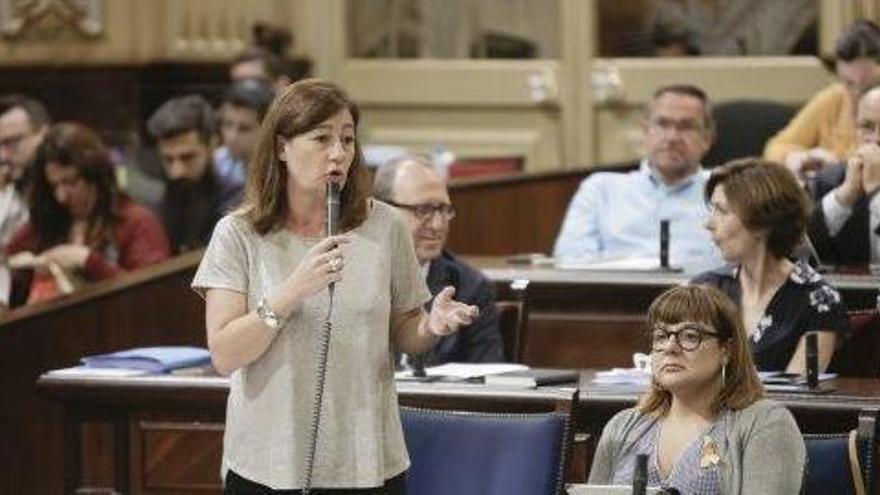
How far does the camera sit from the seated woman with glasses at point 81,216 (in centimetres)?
758

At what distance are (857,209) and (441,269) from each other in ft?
5.15

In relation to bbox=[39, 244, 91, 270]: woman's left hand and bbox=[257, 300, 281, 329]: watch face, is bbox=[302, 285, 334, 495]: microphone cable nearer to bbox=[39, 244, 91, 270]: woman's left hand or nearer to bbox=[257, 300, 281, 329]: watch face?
bbox=[257, 300, 281, 329]: watch face

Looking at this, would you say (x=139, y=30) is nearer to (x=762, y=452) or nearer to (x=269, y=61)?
(x=269, y=61)

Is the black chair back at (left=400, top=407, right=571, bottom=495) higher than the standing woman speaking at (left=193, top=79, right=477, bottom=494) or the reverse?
the reverse

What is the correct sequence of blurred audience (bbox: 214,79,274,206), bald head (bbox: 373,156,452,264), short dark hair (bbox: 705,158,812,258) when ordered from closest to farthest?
short dark hair (bbox: 705,158,812,258) < bald head (bbox: 373,156,452,264) < blurred audience (bbox: 214,79,274,206)

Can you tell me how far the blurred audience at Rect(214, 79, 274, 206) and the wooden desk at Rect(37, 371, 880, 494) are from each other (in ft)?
11.2

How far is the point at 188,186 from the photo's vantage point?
8.74m

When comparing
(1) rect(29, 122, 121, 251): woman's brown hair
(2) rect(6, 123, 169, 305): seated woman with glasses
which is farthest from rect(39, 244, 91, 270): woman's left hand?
(1) rect(29, 122, 121, 251): woman's brown hair

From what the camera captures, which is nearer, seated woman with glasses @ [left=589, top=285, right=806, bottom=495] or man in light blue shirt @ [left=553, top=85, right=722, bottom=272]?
seated woman with glasses @ [left=589, top=285, right=806, bottom=495]

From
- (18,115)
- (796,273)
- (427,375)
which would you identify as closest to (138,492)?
(427,375)

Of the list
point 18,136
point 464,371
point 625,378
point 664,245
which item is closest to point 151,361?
point 464,371

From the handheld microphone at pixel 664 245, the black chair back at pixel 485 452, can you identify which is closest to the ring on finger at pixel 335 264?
the black chair back at pixel 485 452

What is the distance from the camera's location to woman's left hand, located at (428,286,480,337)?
13.7 feet

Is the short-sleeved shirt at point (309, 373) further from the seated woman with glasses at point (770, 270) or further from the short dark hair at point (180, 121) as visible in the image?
the short dark hair at point (180, 121)
